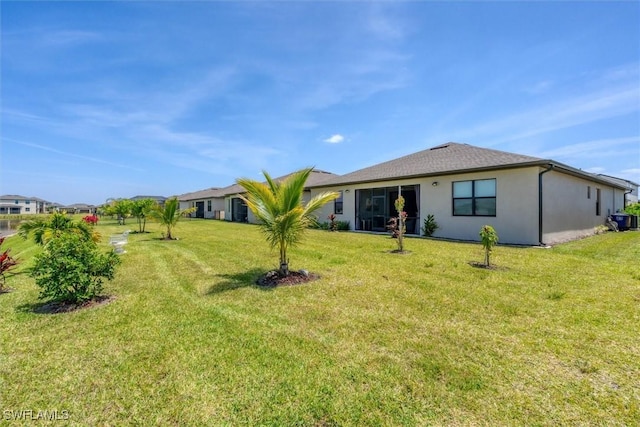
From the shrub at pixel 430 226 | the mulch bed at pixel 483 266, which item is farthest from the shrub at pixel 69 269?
the shrub at pixel 430 226

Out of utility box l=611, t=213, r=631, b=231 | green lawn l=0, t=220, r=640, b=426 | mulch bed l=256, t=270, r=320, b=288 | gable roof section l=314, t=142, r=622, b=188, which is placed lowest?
green lawn l=0, t=220, r=640, b=426

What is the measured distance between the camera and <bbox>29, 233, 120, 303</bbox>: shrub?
432cm

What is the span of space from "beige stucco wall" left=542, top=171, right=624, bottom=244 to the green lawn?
5.77m

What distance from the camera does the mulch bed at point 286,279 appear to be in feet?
19.0

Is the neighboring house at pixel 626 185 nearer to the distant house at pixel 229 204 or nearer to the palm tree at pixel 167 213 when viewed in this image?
the distant house at pixel 229 204

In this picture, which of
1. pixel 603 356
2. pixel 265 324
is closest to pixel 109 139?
pixel 265 324

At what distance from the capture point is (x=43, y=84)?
Result: 35.7 feet

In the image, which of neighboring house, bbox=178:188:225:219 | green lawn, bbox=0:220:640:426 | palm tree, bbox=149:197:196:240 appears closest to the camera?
green lawn, bbox=0:220:640:426

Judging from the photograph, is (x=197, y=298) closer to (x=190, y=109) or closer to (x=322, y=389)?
(x=322, y=389)

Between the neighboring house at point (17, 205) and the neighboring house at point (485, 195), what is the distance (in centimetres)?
8987

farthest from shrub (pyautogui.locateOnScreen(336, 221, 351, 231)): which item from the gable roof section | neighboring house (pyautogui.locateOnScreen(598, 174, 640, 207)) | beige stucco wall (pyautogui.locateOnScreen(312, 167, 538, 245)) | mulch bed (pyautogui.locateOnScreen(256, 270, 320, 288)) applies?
neighboring house (pyautogui.locateOnScreen(598, 174, 640, 207))

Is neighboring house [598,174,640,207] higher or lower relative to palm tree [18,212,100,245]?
higher

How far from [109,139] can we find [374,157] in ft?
66.3

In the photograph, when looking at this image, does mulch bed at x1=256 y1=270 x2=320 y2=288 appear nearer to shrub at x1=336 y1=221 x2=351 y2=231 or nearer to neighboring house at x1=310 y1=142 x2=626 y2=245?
neighboring house at x1=310 y1=142 x2=626 y2=245
